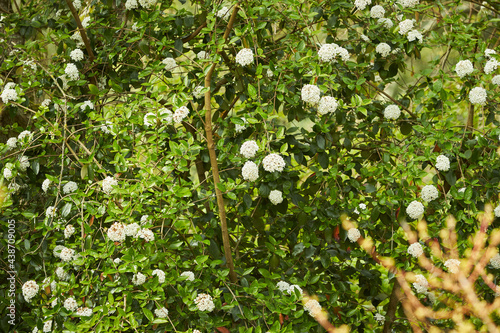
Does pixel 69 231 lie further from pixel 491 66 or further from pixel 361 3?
pixel 491 66

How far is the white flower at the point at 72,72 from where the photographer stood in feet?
7.73

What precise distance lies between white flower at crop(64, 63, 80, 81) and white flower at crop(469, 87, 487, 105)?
6.11ft

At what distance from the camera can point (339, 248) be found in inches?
88.7

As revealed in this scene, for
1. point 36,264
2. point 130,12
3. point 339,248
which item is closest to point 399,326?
point 339,248

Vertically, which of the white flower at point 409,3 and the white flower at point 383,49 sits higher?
the white flower at point 409,3

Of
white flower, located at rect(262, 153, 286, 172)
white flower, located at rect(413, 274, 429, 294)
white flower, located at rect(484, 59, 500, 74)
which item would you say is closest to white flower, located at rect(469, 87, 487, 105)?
white flower, located at rect(484, 59, 500, 74)

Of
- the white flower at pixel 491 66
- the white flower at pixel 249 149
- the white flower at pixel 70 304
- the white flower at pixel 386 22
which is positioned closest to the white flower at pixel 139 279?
the white flower at pixel 70 304

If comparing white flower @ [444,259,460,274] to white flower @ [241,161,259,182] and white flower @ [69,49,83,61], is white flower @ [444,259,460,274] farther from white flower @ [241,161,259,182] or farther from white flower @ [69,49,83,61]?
white flower @ [69,49,83,61]

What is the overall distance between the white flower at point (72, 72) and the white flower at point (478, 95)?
73.4 inches

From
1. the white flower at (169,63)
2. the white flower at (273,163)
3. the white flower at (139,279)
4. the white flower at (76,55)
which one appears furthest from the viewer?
the white flower at (76,55)

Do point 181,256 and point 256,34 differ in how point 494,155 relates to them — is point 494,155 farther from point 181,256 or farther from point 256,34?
point 181,256

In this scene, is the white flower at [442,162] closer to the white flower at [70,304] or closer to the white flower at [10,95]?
the white flower at [70,304]

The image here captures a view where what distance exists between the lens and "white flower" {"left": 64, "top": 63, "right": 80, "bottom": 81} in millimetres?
2355

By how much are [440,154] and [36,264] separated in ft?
6.17
